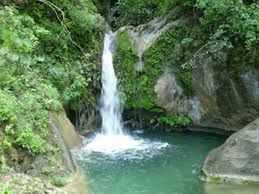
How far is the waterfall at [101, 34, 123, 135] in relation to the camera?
13.7 meters

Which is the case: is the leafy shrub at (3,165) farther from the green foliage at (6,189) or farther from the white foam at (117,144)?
the white foam at (117,144)

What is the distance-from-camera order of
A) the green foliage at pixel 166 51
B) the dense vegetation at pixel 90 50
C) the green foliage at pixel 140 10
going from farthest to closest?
1. the green foliage at pixel 140 10
2. the green foliage at pixel 166 51
3. the dense vegetation at pixel 90 50

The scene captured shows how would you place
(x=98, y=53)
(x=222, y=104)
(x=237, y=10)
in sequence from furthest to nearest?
(x=98, y=53), (x=222, y=104), (x=237, y=10)

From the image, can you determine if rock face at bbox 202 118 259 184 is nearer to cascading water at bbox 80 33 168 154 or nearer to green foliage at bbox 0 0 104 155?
cascading water at bbox 80 33 168 154

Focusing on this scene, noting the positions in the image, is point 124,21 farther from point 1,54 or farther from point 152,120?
point 1,54

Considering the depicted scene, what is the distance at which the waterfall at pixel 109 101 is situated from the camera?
1366 cm

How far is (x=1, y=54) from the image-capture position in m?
9.60

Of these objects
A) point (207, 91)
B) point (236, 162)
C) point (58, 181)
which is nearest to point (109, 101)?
point (207, 91)

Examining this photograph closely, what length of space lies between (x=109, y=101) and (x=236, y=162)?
5331mm

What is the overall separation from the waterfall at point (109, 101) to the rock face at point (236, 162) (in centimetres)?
437

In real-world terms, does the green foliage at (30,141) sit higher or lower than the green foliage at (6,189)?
higher

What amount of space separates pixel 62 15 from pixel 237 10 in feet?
15.4

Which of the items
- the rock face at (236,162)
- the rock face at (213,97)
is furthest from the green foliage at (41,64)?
the rock face at (236,162)

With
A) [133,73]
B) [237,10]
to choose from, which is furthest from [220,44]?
[133,73]
